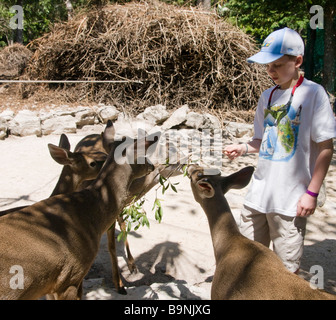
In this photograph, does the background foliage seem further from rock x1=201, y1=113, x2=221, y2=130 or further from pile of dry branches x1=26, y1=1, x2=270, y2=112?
rock x1=201, y1=113, x2=221, y2=130

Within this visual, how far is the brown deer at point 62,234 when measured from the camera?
2131 millimetres

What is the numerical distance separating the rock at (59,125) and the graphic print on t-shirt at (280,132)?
7.28 m

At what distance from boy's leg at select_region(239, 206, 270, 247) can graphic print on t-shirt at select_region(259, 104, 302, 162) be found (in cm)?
47

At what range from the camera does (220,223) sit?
8.44ft

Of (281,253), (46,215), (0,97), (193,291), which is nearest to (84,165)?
(46,215)

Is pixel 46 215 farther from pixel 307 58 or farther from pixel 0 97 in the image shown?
pixel 307 58

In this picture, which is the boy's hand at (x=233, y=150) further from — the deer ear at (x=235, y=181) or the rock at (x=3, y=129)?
the rock at (x=3, y=129)

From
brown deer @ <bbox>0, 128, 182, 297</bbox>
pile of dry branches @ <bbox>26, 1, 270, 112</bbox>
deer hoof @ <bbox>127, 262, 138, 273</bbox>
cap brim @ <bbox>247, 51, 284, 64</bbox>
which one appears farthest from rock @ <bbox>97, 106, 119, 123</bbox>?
cap brim @ <bbox>247, 51, 284, 64</bbox>

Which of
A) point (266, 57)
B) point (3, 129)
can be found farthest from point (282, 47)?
point (3, 129)

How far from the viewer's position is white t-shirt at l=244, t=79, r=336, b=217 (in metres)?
2.38

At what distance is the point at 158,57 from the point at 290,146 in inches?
367

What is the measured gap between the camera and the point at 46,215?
244cm
